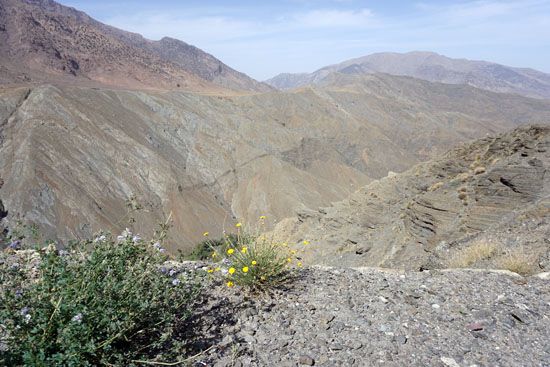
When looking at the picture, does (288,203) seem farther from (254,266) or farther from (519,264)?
(254,266)

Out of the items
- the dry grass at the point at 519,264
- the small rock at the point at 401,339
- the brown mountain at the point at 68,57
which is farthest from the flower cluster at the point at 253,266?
the brown mountain at the point at 68,57

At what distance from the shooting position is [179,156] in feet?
147

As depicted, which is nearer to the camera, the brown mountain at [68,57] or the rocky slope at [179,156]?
the rocky slope at [179,156]

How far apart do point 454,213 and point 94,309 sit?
11060mm

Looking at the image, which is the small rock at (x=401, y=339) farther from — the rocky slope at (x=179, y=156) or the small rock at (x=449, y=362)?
the rocky slope at (x=179, y=156)

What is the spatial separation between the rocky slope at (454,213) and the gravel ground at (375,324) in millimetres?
2041

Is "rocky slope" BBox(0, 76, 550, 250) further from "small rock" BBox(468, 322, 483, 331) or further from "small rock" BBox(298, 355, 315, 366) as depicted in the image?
"small rock" BBox(468, 322, 483, 331)

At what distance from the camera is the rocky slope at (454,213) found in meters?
8.26

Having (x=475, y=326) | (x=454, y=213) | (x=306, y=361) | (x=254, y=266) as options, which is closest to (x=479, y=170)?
(x=454, y=213)

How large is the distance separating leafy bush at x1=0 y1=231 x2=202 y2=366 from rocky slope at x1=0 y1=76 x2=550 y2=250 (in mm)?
27318

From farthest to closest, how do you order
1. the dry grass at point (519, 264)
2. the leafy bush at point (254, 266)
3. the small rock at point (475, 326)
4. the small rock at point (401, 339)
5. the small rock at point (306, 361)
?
1. the dry grass at point (519, 264)
2. the leafy bush at point (254, 266)
3. the small rock at point (475, 326)
4. the small rock at point (401, 339)
5. the small rock at point (306, 361)

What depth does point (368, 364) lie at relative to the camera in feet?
10.00

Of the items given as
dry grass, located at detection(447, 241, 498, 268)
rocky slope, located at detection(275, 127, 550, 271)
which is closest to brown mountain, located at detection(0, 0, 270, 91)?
rocky slope, located at detection(275, 127, 550, 271)

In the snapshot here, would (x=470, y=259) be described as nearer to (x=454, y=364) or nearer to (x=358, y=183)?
(x=454, y=364)
